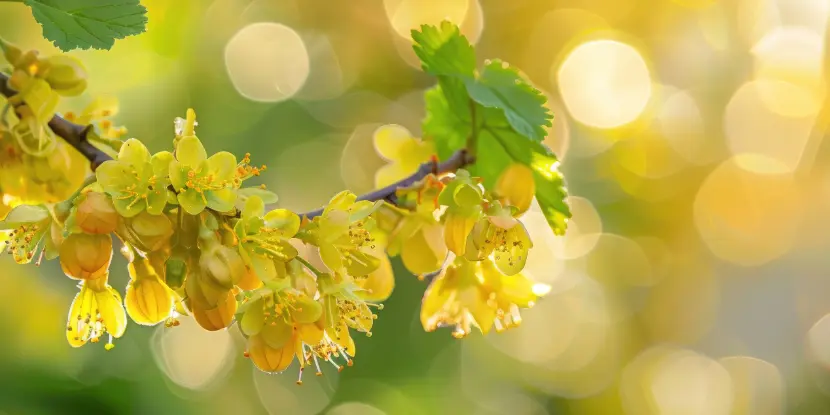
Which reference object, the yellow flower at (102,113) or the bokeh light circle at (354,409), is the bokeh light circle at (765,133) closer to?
the bokeh light circle at (354,409)

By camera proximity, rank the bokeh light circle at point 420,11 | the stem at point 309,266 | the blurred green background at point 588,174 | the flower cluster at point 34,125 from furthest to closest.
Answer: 1. the bokeh light circle at point 420,11
2. the blurred green background at point 588,174
3. the stem at point 309,266
4. the flower cluster at point 34,125

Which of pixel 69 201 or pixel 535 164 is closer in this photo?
pixel 69 201

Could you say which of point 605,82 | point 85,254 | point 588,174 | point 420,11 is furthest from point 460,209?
point 605,82

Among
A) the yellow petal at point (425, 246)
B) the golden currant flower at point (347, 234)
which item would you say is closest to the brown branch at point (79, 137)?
the golden currant flower at point (347, 234)

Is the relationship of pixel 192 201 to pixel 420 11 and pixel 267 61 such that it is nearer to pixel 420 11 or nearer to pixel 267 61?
pixel 267 61

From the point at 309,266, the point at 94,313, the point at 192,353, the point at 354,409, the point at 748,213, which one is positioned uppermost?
the point at 309,266

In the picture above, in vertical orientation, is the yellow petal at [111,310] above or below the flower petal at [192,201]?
below

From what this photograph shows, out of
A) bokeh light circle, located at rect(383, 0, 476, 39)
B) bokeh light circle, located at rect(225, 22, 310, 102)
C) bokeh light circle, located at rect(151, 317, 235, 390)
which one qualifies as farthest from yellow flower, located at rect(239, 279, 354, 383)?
bokeh light circle, located at rect(383, 0, 476, 39)
